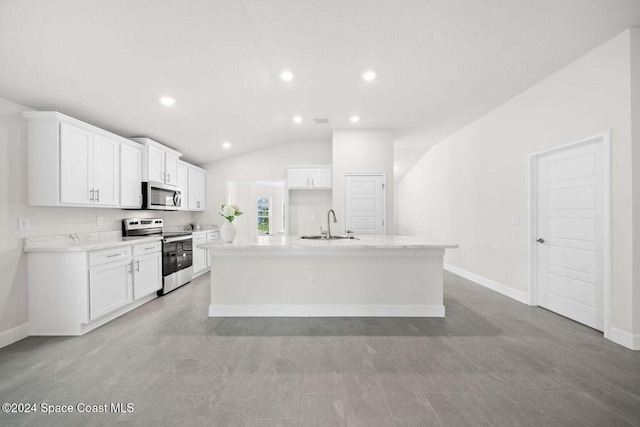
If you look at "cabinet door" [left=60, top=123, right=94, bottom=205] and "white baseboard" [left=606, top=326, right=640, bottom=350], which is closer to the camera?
"white baseboard" [left=606, top=326, right=640, bottom=350]

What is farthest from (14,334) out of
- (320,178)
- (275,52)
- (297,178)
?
(320,178)

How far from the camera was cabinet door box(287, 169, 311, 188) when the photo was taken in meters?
5.84

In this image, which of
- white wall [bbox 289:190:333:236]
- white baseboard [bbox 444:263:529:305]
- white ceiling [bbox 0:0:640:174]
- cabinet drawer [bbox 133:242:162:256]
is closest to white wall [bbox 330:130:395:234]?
white wall [bbox 289:190:333:236]

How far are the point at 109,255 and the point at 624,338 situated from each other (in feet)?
17.0

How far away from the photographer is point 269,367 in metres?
2.14

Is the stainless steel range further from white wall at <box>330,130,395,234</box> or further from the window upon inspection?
the window

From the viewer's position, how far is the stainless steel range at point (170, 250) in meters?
4.14

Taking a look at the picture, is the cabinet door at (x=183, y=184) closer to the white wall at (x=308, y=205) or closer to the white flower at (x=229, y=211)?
the white wall at (x=308, y=205)

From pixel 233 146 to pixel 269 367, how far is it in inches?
182

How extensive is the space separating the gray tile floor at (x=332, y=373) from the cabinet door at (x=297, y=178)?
129 inches

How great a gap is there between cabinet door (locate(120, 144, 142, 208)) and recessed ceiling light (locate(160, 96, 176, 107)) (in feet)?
2.78

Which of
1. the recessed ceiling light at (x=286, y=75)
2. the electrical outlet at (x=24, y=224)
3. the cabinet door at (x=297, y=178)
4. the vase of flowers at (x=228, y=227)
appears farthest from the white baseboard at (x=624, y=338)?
the electrical outlet at (x=24, y=224)

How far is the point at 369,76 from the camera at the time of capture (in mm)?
3291

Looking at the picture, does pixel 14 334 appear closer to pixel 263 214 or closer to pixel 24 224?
pixel 24 224
